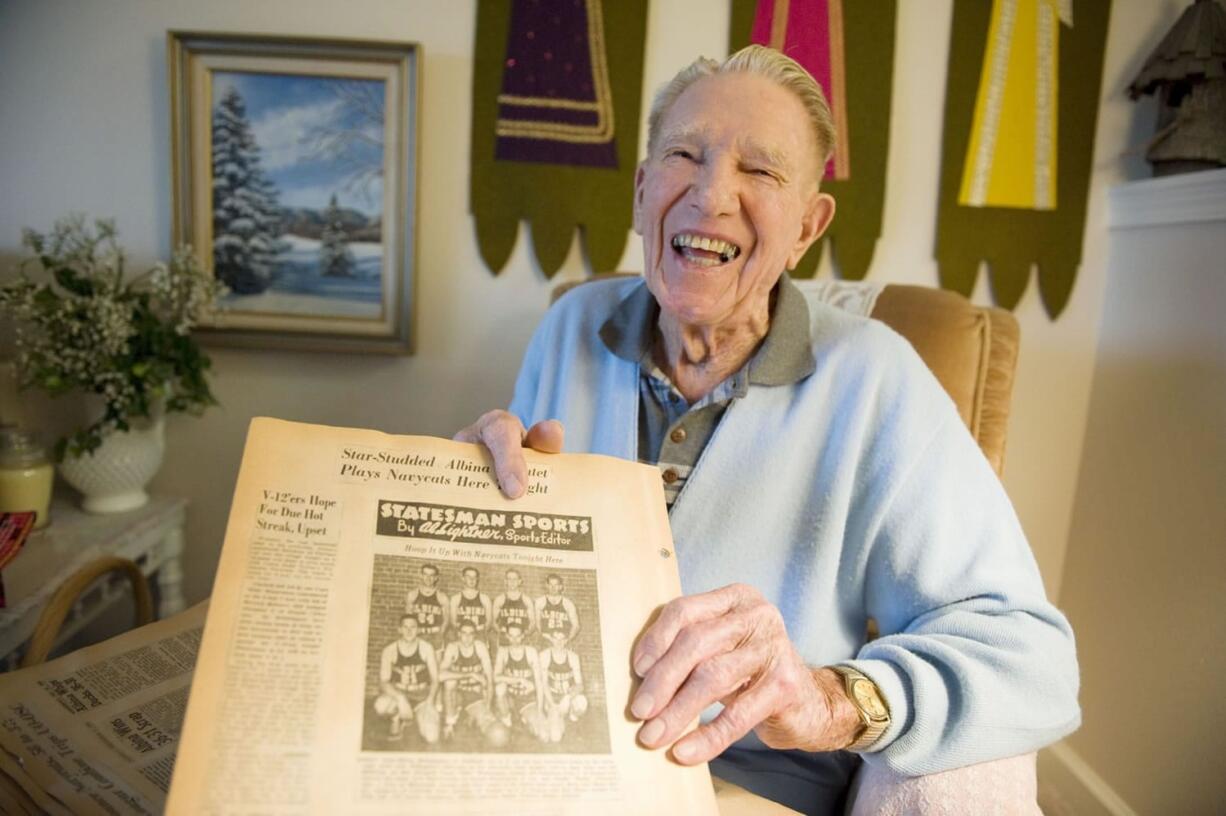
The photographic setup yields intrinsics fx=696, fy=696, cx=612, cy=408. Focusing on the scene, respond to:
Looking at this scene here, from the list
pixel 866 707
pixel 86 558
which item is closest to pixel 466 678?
pixel 866 707

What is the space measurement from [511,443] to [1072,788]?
5.41ft

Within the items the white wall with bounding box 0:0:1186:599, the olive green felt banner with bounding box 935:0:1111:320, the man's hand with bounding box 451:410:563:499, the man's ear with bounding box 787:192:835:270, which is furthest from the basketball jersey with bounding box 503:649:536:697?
the olive green felt banner with bounding box 935:0:1111:320

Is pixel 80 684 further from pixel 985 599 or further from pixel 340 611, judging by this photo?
pixel 985 599

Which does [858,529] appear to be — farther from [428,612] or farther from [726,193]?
[428,612]

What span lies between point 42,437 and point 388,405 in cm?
73

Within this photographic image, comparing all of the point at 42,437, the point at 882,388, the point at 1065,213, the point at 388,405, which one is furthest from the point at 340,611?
the point at 1065,213

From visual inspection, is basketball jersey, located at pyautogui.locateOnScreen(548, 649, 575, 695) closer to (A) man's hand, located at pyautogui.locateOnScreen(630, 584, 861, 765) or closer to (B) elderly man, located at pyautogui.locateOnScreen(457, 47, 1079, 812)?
(A) man's hand, located at pyautogui.locateOnScreen(630, 584, 861, 765)

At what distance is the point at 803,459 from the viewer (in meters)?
0.88

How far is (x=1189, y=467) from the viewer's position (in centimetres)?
130

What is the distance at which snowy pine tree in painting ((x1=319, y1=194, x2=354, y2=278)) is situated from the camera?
4.99 feet

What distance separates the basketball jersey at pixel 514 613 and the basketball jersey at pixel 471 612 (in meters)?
0.01

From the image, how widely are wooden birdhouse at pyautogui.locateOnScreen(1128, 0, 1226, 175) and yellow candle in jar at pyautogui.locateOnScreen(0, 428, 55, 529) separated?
7.41 ft

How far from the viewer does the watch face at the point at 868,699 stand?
66cm

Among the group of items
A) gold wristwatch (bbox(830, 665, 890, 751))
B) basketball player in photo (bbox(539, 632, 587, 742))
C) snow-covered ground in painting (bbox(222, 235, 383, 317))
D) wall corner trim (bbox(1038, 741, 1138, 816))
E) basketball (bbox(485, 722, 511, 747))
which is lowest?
wall corner trim (bbox(1038, 741, 1138, 816))
